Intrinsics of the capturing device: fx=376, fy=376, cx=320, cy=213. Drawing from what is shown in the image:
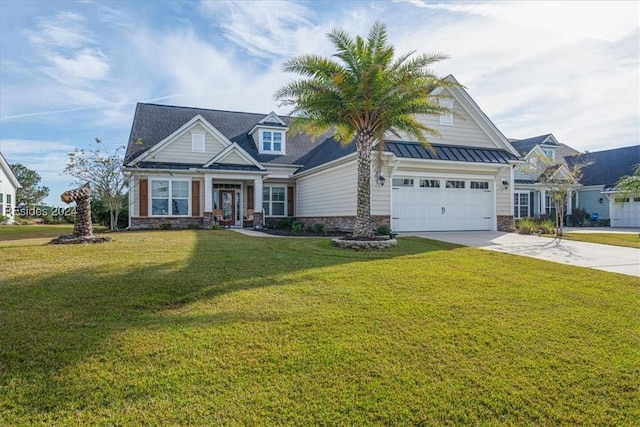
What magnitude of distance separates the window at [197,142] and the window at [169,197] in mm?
1980

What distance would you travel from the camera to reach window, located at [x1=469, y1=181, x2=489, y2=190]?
57.8 feet

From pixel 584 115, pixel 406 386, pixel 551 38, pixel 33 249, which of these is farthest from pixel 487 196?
pixel 33 249

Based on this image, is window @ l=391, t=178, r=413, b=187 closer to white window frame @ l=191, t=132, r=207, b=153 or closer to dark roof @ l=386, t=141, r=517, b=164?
dark roof @ l=386, t=141, r=517, b=164

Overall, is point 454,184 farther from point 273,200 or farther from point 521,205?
point 521,205

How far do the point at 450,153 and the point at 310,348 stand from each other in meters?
14.9

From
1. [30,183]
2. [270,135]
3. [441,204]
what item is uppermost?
[270,135]

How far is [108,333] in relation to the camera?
420 cm

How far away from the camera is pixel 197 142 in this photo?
20812mm

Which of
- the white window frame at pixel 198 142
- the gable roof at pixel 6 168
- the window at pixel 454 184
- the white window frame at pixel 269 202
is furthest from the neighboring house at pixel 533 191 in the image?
the gable roof at pixel 6 168

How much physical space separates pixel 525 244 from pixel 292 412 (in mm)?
12118

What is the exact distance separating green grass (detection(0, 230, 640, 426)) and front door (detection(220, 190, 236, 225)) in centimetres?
1446

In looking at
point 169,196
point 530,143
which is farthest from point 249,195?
point 530,143

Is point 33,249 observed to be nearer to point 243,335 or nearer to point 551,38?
point 243,335

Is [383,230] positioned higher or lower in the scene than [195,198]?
lower
